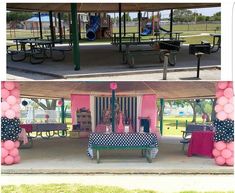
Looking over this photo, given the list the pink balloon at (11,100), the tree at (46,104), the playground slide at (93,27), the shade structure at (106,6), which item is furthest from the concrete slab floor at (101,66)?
the playground slide at (93,27)

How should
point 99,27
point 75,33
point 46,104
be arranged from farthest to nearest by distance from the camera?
point 99,27
point 46,104
point 75,33

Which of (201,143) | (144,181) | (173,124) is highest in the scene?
(201,143)

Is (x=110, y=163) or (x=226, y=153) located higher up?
(x=226, y=153)

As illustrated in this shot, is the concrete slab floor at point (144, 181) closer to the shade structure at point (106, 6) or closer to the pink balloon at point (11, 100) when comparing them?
the pink balloon at point (11, 100)

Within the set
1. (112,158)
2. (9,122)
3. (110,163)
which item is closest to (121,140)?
(110,163)

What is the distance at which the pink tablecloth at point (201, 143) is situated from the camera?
31.2ft

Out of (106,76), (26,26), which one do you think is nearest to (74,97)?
(106,76)

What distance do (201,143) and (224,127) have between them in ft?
5.00

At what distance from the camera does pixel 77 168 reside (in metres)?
8.09

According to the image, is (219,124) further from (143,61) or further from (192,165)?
(143,61)

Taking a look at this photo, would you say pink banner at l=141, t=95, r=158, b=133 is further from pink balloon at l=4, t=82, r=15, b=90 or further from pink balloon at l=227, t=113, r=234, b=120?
pink balloon at l=4, t=82, r=15, b=90

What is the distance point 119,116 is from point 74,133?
6.77 feet

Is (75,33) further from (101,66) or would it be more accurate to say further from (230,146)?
(230,146)

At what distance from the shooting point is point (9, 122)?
27.6ft
